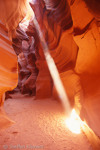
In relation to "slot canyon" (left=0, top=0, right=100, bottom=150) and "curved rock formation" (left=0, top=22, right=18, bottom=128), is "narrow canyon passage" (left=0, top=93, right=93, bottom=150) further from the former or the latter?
"curved rock formation" (left=0, top=22, right=18, bottom=128)

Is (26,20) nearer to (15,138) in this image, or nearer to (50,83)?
(50,83)

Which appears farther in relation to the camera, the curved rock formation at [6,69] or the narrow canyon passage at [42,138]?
the curved rock formation at [6,69]

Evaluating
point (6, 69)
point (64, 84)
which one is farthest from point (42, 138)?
point (64, 84)

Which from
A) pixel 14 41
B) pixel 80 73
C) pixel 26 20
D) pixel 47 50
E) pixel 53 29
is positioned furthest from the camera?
pixel 26 20

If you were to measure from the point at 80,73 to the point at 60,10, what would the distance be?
4.32 metres

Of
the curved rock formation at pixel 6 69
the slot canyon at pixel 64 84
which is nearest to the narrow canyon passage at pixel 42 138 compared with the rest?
the slot canyon at pixel 64 84

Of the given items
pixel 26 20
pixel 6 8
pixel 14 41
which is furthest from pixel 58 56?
pixel 26 20

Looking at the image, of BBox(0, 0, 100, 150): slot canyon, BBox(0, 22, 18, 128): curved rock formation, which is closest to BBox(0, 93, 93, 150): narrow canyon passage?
BBox(0, 0, 100, 150): slot canyon

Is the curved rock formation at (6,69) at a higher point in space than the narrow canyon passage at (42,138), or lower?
higher

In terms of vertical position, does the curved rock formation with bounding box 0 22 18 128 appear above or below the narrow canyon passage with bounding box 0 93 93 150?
above

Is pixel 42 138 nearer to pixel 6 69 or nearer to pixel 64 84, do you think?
pixel 6 69

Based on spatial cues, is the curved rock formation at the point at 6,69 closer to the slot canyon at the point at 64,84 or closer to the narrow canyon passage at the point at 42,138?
the slot canyon at the point at 64,84

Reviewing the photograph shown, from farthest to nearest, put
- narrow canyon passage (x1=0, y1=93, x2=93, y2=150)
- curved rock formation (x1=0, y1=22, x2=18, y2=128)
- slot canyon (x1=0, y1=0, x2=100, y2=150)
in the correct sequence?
curved rock formation (x1=0, y1=22, x2=18, y2=128) → slot canyon (x1=0, y1=0, x2=100, y2=150) → narrow canyon passage (x1=0, y1=93, x2=93, y2=150)

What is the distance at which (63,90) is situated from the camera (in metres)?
5.91
